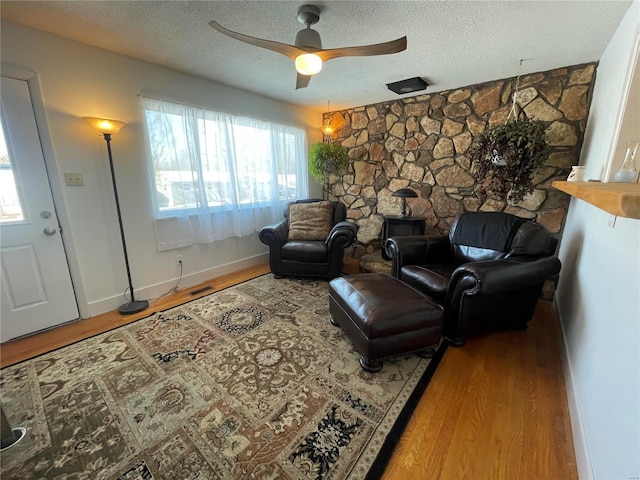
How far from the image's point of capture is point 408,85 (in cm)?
297

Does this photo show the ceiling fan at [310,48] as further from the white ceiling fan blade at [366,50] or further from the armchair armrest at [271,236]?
the armchair armrest at [271,236]

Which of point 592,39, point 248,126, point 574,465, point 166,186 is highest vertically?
point 592,39

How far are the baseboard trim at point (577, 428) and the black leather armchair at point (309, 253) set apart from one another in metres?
2.08

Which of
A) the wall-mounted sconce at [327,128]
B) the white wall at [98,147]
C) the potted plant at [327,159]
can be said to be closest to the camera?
the white wall at [98,147]

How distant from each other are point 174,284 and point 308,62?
104 inches

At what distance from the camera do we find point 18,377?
1.70m

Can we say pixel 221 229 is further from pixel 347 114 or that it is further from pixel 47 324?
pixel 347 114

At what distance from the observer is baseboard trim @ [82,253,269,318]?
250 centimetres

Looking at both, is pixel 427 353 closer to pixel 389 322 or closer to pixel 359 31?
pixel 389 322

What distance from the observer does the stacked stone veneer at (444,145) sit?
2.62m

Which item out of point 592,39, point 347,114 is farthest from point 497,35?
point 347,114

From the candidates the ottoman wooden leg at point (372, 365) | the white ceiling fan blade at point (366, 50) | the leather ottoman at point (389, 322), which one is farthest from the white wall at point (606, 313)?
the white ceiling fan blade at point (366, 50)

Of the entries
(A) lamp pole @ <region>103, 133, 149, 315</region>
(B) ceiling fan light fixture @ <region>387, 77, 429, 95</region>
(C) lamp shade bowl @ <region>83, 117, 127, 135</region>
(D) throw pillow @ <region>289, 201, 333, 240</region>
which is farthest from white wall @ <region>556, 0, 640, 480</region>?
(C) lamp shade bowl @ <region>83, 117, 127, 135</region>

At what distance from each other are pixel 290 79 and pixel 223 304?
2.51m
